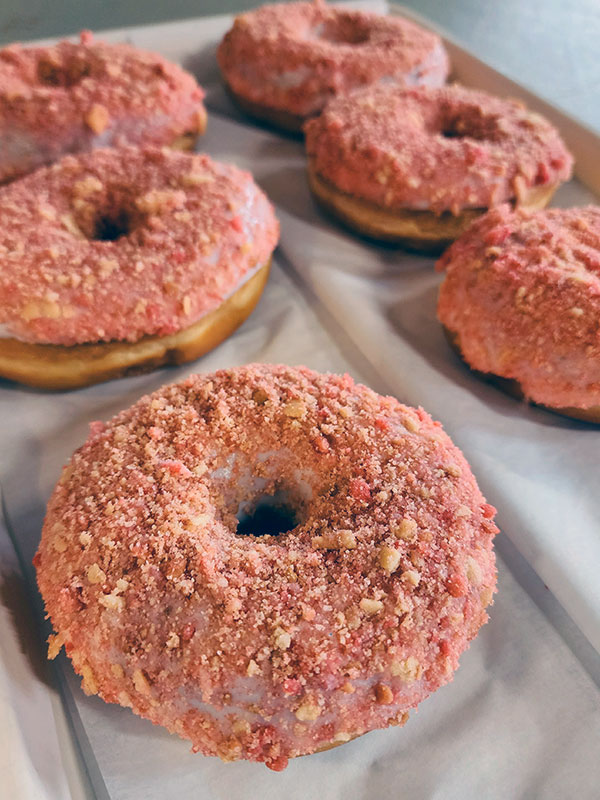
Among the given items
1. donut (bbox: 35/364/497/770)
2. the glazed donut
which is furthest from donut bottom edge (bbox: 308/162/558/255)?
donut (bbox: 35/364/497/770)

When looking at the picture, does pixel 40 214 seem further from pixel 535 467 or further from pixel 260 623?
pixel 535 467

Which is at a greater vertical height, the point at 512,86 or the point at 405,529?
the point at 512,86

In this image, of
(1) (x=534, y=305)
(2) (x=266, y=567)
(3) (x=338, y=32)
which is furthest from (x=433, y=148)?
(2) (x=266, y=567)

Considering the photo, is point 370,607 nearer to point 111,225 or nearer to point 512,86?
point 111,225

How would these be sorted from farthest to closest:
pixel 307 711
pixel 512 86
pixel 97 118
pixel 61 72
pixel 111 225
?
pixel 512 86 → pixel 61 72 → pixel 97 118 → pixel 111 225 → pixel 307 711

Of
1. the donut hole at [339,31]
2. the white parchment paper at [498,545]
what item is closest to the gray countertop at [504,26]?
the donut hole at [339,31]

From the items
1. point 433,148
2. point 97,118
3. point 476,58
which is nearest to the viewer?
point 433,148

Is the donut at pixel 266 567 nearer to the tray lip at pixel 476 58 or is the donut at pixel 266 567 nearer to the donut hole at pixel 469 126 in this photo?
the donut hole at pixel 469 126

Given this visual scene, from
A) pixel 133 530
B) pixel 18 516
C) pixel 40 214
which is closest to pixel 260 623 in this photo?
pixel 133 530
